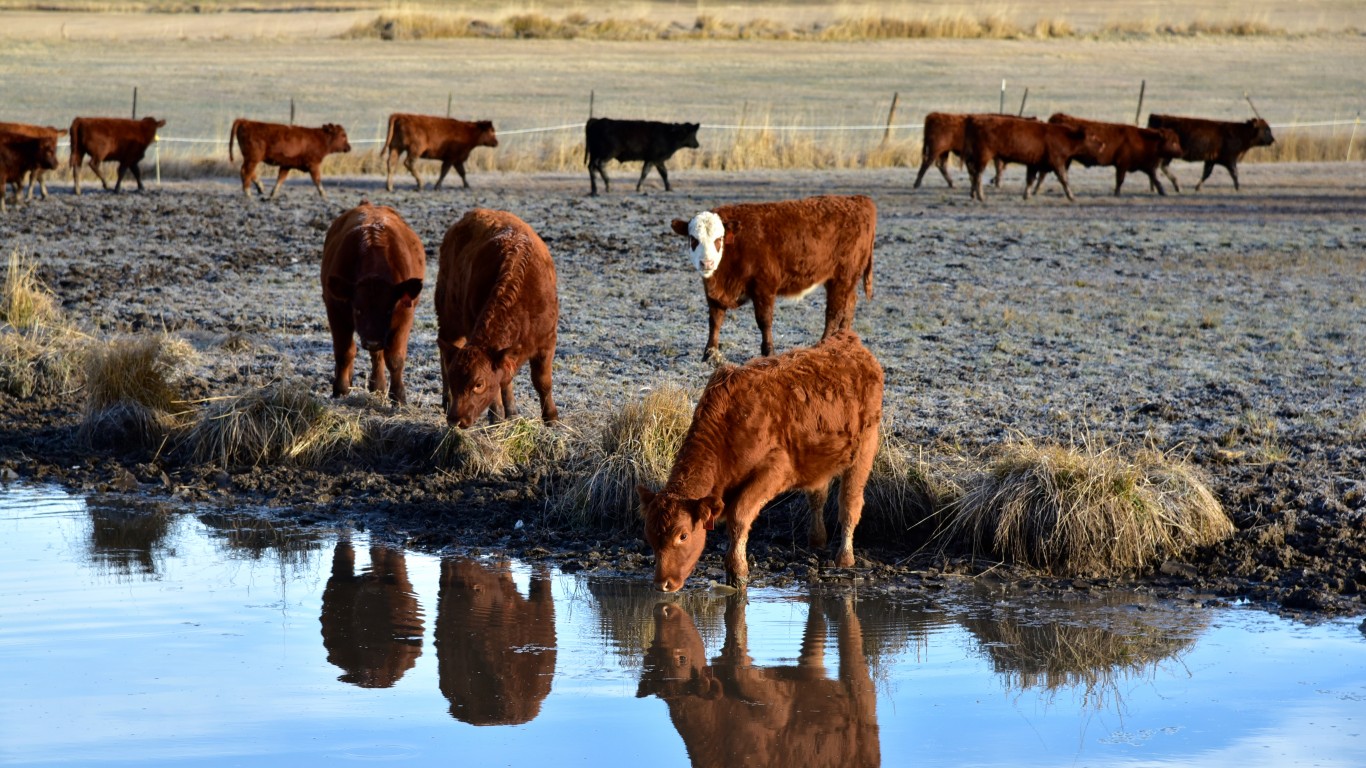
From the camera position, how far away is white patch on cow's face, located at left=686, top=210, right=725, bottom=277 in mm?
11227

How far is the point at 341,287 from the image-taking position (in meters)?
9.51

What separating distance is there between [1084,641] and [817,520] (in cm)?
157

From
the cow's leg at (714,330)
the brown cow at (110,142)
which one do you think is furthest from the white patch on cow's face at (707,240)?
the brown cow at (110,142)

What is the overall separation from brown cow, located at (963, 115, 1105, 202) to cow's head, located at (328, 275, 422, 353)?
14830mm

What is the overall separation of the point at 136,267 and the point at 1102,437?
34.3ft

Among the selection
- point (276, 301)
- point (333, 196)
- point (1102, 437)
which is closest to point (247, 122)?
point (333, 196)

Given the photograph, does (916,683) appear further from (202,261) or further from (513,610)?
(202,261)

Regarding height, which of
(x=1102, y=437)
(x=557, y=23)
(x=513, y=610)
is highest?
(x=557, y=23)

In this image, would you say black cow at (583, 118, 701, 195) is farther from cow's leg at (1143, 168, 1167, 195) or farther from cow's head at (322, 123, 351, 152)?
cow's leg at (1143, 168, 1167, 195)

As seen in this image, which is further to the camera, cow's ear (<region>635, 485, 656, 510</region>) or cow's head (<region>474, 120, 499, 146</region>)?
cow's head (<region>474, 120, 499, 146</region>)

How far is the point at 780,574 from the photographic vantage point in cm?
706

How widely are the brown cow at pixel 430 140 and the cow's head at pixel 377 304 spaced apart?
1428 centimetres

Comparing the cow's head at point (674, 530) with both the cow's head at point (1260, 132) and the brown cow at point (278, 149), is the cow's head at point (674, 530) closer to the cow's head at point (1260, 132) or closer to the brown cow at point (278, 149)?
the brown cow at point (278, 149)

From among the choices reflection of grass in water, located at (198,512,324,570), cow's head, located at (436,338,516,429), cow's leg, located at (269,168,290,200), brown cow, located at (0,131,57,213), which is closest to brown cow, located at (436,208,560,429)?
cow's head, located at (436,338,516,429)
